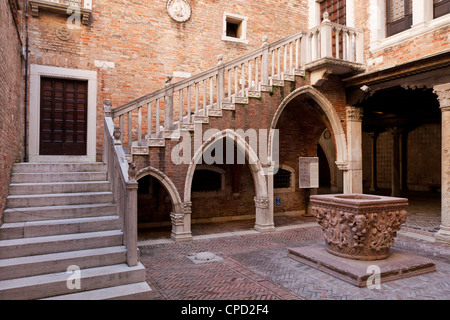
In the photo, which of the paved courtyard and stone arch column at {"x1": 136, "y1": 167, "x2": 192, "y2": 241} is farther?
stone arch column at {"x1": 136, "y1": 167, "x2": 192, "y2": 241}

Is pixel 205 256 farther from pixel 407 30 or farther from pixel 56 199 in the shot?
pixel 407 30

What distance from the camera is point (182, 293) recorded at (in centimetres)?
480

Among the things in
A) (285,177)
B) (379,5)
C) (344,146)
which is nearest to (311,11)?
(379,5)

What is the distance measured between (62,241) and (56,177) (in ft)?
5.80

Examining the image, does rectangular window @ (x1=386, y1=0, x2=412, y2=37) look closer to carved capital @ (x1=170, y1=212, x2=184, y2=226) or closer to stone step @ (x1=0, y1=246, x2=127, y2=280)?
carved capital @ (x1=170, y1=212, x2=184, y2=226)

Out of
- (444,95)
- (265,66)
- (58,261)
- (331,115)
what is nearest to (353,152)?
(331,115)

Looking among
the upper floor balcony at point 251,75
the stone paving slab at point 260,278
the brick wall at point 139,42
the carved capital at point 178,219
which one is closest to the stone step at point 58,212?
the stone paving slab at point 260,278

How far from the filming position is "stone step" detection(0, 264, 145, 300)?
388 centimetres

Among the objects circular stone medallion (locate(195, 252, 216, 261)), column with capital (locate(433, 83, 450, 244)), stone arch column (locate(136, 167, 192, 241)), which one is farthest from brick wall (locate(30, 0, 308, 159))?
column with capital (locate(433, 83, 450, 244))

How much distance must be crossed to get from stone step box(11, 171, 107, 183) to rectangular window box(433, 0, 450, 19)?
8.95 meters

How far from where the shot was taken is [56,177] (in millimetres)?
5984

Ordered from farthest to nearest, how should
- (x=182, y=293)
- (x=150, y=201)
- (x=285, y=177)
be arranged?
(x=285, y=177) < (x=150, y=201) < (x=182, y=293)
